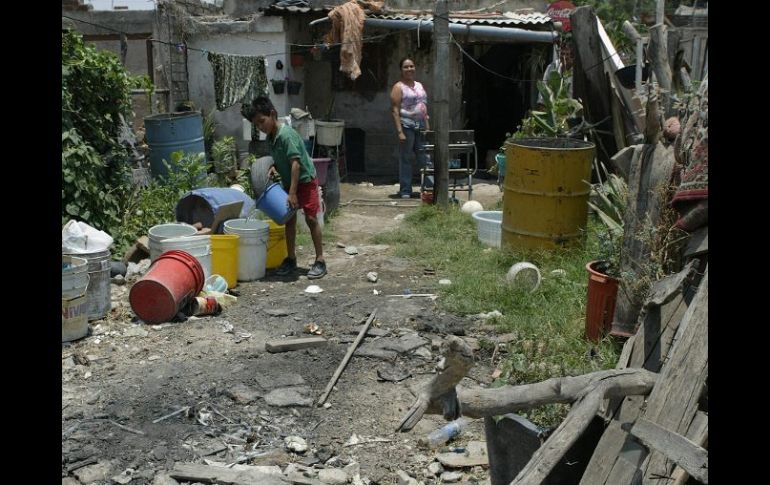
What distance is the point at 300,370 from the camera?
5.24 metres

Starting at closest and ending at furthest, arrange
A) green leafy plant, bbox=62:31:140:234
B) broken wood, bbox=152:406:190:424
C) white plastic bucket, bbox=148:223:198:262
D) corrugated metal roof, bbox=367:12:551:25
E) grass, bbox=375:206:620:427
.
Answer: broken wood, bbox=152:406:190:424
grass, bbox=375:206:620:427
white plastic bucket, bbox=148:223:198:262
green leafy plant, bbox=62:31:140:234
corrugated metal roof, bbox=367:12:551:25

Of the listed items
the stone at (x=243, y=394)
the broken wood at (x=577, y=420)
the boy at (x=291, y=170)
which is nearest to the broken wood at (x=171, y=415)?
the stone at (x=243, y=394)

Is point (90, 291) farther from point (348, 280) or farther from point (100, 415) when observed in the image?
point (348, 280)

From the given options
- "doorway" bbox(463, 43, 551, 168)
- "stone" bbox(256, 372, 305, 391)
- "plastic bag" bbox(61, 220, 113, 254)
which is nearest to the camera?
"stone" bbox(256, 372, 305, 391)

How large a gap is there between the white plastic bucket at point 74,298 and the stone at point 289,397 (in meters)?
1.87

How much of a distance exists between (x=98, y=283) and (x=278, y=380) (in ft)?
6.70

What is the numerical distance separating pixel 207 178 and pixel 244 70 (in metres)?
2.87

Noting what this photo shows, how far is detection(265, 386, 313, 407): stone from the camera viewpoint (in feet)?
15.6

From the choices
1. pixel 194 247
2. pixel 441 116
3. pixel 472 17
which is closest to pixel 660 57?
pixel 194 247

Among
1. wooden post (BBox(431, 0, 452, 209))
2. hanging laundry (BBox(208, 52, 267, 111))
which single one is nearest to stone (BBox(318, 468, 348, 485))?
wooden post (BBox(431, 0, 452, 209))

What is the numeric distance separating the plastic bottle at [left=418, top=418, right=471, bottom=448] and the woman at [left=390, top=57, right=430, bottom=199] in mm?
7227

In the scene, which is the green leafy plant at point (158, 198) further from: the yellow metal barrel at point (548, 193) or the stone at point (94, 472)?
the stone at point (94, 472)

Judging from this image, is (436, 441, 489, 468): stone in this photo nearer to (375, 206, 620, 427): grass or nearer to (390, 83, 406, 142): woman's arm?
(375, 206, 620, 427): grass
